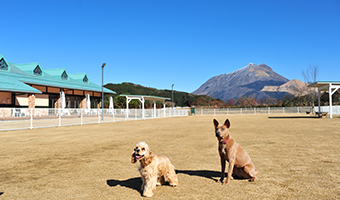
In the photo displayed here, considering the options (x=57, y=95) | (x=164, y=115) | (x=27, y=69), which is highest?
(x=27, y=69)

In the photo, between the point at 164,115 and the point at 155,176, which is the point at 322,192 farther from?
the point at 164,115

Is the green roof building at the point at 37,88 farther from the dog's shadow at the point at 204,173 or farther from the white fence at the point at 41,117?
the dog's shadow at the point at 204,173

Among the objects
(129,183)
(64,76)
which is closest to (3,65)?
(64,76)

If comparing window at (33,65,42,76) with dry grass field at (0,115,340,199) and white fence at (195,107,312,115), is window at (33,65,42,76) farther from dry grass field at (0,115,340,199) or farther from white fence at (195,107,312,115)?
dry grass field at (0,115,340,199)

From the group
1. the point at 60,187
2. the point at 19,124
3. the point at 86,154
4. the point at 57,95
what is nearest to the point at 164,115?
the point at 57,95

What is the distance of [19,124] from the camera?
52.3 ft

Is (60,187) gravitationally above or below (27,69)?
below

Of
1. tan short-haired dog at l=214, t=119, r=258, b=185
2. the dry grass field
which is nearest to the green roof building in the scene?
the dry grass field

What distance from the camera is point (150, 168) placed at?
330 cm

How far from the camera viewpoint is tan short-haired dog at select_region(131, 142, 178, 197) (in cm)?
318

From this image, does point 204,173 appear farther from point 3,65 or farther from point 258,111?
point 258,111

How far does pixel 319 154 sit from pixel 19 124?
18082mm

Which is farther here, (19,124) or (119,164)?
(19,124)

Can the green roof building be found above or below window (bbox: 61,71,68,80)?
below
